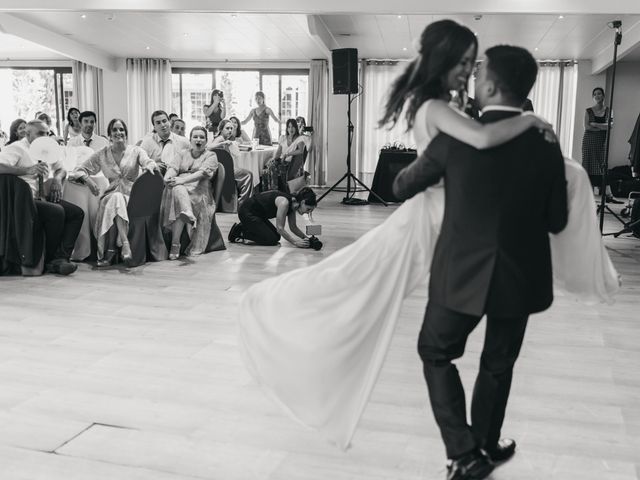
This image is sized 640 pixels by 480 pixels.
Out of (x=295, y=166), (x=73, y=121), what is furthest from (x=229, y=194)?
(x=73, y=121)

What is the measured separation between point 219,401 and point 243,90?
1280 cm

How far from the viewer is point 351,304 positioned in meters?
1.82

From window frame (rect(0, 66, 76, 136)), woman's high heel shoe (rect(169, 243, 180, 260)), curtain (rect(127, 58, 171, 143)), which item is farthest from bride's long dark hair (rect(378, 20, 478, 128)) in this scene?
window frame (rect(0, 66, 76, 136))

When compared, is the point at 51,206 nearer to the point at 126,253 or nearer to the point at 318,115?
the point at 126,253

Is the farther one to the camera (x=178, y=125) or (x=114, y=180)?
(x=178, y=125)

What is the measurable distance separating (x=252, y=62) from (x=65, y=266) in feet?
33.1

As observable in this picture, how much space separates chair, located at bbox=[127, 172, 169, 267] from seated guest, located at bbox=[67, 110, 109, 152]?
1482 millimetres

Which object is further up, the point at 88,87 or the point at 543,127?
the point at 88,87

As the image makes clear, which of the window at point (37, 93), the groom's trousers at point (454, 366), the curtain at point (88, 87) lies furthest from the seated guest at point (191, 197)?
the window at point (37, 93)

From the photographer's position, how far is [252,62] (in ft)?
46.7

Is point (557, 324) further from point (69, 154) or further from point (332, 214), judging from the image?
point (332, 214)

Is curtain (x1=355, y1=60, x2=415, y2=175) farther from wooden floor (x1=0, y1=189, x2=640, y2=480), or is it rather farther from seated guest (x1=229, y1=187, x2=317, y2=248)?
wooden floor (x1=0, y1=189, x2=640, y2=480)

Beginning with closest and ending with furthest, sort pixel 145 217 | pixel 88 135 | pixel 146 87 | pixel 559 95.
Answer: pixel 145 217
pixel 88 135
pixel 559 95
pixel 146 87

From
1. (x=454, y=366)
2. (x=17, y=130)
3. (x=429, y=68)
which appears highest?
(x=429, y=68)
